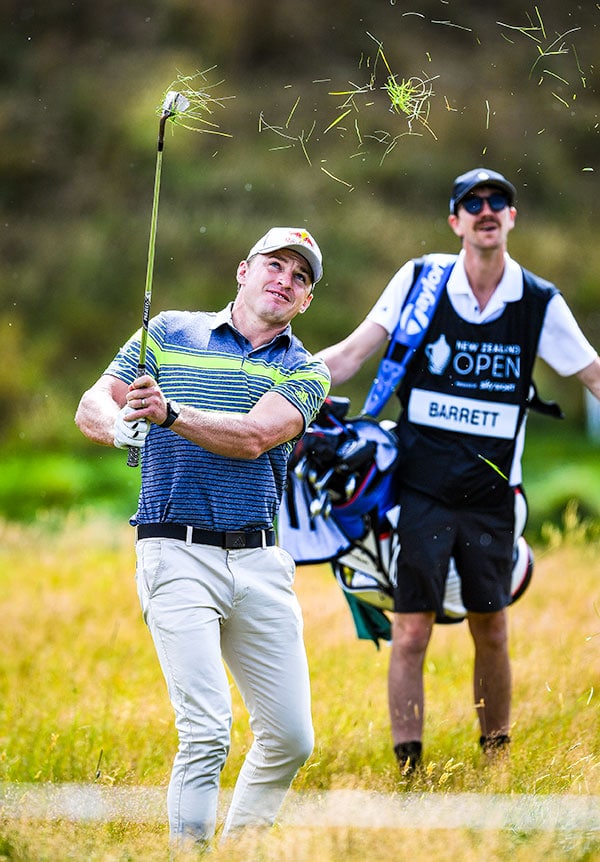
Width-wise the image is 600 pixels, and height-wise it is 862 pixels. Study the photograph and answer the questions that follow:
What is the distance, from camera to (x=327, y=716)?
699 cm

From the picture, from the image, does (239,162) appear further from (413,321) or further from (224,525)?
(224,525)

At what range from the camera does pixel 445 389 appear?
20.1ft

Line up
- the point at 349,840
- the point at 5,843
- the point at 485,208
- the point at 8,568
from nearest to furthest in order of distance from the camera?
1. the point at 349,840
2. the point at 5,843
3. the point at 485,208
4. the point at 8,568

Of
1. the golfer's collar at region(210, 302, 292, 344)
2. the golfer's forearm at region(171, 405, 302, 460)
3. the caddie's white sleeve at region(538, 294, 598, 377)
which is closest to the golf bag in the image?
the caddie's white sleeve at region(538, 294, 598, 377)

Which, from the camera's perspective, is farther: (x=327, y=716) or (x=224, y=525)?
(x=327, y=716)

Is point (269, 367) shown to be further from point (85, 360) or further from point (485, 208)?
point (85, 360)

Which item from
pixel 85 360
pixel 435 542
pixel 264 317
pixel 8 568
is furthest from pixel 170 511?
pixel 85 360

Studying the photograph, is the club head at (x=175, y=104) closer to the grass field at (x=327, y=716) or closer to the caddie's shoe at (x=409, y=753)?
the grass field at (x=327, y=716)

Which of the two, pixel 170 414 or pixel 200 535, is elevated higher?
pixel 170 414

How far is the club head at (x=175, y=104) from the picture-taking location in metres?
4.39

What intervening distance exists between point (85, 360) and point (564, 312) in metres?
21.7

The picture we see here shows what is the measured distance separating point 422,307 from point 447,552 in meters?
1.08

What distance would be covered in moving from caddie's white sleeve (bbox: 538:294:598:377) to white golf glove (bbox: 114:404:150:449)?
2356 millimetres

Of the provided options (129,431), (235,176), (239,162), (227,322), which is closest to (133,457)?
(129,431)
